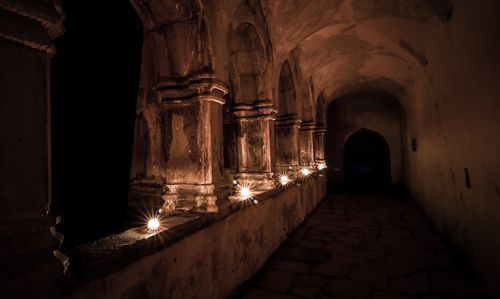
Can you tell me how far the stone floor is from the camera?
3.07 m

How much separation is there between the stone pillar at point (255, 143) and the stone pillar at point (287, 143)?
187 cm

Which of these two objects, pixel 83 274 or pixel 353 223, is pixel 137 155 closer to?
pixel 83 274

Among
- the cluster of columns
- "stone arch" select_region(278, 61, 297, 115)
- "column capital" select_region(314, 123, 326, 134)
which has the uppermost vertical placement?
"stone arch" select_region(278, 61, 297, 115)

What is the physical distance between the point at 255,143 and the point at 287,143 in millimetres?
2044

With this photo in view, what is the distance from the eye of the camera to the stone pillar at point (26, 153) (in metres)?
1.17

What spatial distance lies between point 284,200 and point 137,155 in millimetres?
2486

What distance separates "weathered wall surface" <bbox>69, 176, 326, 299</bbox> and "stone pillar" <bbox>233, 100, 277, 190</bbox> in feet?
1.31

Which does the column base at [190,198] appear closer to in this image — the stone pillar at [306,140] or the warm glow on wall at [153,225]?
the warm glow on wall at [153,225]

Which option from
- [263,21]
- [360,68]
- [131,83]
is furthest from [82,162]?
[360,68]

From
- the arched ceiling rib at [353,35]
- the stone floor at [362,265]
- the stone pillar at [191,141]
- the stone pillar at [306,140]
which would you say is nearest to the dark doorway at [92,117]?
the stone pillar at [191,141]

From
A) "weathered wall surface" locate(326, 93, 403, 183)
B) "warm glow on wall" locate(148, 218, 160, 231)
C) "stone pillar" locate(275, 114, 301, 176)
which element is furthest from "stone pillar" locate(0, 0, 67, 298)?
"weathered wall surface" locate(326, 93, 403, 183)

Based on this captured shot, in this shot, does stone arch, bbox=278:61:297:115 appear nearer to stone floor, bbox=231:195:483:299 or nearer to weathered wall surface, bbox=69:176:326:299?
weathered wall surface, bbox=69:176:326:299

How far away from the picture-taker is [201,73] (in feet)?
9.28

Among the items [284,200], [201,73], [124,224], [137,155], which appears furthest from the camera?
[284,200]
